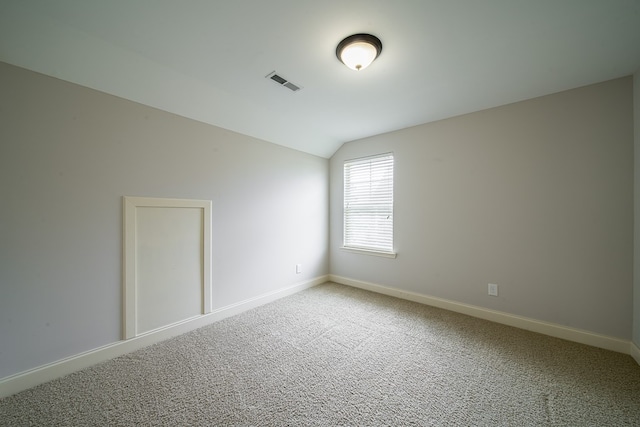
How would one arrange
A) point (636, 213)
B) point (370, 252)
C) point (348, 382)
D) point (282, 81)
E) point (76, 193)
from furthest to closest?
point (370, 252) → point (282, 81) → point (636, 213) → point (76, 193) → point (348, 382)

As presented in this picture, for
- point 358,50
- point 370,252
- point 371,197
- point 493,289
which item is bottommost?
point 493,289

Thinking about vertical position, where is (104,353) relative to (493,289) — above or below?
below

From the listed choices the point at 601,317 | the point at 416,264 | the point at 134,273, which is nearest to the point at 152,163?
the point at 134,273

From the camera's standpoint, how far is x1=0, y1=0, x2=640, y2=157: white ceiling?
1.38 m

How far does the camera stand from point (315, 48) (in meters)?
1.72

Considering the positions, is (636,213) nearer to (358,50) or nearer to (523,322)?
(523,322)

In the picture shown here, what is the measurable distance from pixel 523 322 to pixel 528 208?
3.88 feet

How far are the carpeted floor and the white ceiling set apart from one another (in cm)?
223

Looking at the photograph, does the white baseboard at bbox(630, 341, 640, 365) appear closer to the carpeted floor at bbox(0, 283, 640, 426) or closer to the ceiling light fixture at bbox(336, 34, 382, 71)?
the carpeted floor at bbox(0, 283, 640, 426)

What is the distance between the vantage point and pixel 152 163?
6.99 ft

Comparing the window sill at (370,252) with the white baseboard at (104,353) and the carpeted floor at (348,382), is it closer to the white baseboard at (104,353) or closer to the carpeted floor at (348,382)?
the carpeted floor at (348,382)

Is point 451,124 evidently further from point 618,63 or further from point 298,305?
point 298,305

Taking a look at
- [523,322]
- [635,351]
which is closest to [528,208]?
[523,322]

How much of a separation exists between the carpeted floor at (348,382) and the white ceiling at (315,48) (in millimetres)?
2233
